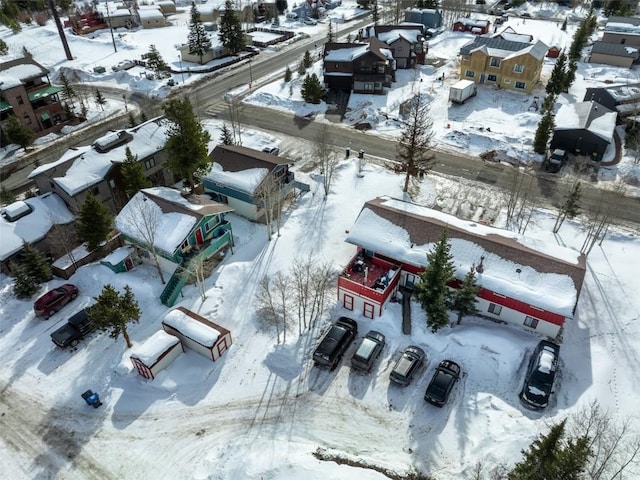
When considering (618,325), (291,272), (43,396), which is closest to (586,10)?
(618,325)

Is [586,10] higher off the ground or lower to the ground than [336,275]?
higher

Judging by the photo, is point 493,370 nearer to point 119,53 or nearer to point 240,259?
point 240,259

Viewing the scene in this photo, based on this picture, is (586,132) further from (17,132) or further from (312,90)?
(17,132)

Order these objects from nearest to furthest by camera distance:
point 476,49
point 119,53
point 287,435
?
1. point 287,435
2. point 476,49
3. point 119,53

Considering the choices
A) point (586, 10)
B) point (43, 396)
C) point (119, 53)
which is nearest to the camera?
point (43, 396)

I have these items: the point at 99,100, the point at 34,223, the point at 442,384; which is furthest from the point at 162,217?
the point at 99,100

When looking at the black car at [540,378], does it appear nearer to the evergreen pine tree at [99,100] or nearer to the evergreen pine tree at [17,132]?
the evergreen pine tree at [17,132]
